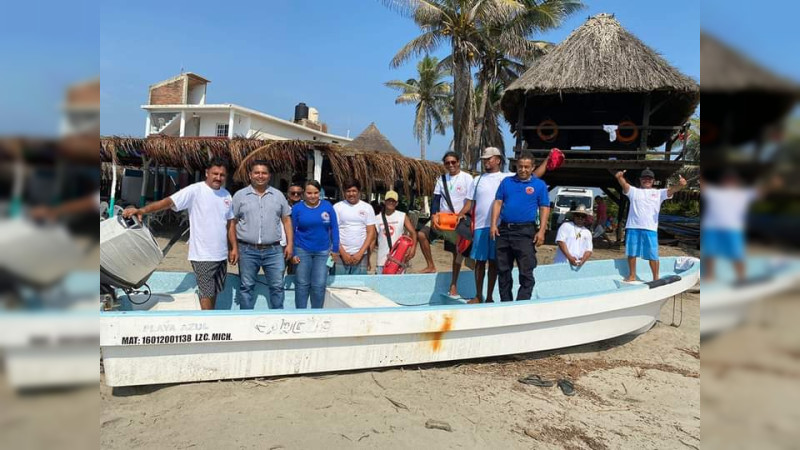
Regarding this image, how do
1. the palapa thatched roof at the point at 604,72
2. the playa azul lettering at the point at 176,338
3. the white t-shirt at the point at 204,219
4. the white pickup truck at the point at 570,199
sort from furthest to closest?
the white pickup truck at the point at 570,199 → the palapa thatched roof at the point at 604,72 → the white t-shirt at the point at 204,219 → the playa azul lettering at the point at 176,338

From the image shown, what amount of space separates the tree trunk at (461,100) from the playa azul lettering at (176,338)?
16001 millimetres

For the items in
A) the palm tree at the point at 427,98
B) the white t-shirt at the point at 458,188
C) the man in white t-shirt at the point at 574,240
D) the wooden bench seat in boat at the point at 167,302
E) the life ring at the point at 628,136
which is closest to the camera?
the wooden bench seat in boat at the point at 167,302

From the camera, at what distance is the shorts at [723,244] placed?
79cm

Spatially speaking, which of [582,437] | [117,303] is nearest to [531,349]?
[582,437]

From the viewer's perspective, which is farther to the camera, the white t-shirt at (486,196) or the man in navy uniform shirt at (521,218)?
the white t-shirt at (486,196)

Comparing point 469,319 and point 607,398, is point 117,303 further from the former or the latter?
point 607,398

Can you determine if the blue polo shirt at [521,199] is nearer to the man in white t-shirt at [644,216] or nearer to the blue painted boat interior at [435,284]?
the blue painted boat interior at [435,284]

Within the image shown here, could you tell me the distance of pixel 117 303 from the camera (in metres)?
4.18

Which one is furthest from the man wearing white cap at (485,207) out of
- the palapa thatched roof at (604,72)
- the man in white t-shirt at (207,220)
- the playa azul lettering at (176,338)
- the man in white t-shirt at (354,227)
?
the palapa thatched roof at (604,72)

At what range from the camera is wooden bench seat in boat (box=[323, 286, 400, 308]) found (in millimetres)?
4801

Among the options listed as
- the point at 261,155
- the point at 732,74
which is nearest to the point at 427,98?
the point at 261,155

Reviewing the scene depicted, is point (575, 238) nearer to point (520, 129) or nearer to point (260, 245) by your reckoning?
point (260, 245)

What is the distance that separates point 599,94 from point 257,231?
44.8 ft

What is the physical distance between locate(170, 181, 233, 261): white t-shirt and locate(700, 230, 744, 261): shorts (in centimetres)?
388
